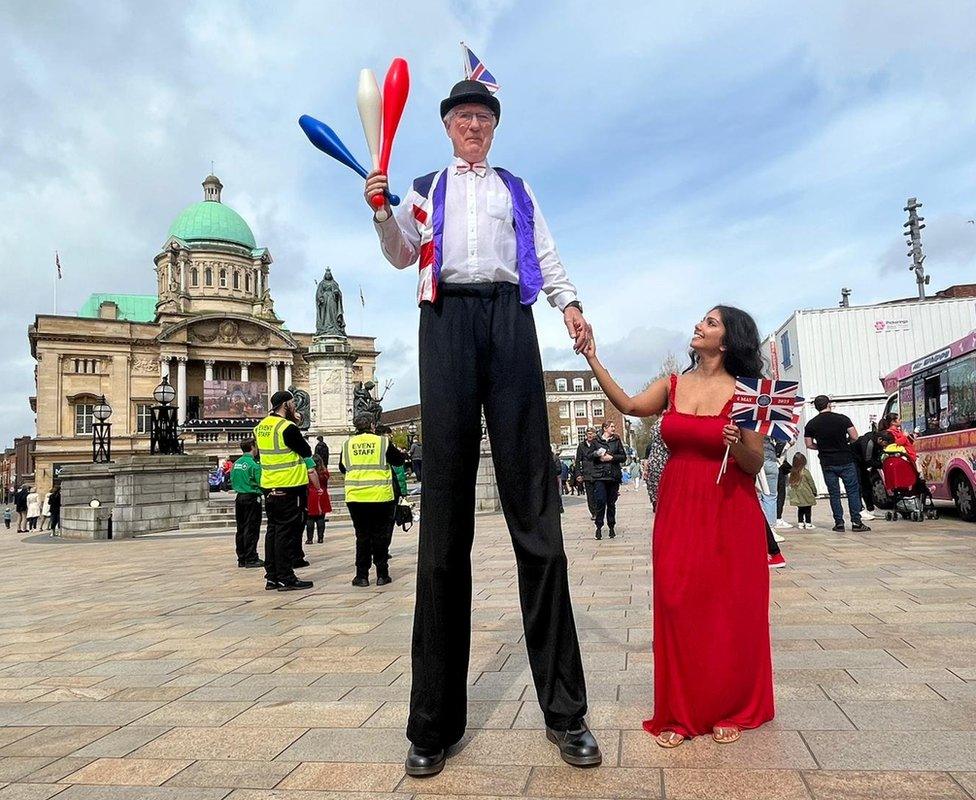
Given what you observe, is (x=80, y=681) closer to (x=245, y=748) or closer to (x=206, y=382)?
(x=245, y=748)

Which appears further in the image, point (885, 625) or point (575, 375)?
point (575, 375)

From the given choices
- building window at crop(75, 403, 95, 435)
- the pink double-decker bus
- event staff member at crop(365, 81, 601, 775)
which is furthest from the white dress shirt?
building window at crop(75, 403, 95, 435)

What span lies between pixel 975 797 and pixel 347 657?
10.9 ft

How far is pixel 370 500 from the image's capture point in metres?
7.99

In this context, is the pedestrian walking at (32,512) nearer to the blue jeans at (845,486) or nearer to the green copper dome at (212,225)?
the blue jeans at (845,486)

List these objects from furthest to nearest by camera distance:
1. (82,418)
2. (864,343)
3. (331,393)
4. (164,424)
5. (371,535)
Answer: (82,418), (331,393), (864,343), (164,424), (371,535)

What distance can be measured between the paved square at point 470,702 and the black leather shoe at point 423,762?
49 millimetres

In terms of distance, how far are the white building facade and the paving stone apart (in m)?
19.7

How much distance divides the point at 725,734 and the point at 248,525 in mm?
8596

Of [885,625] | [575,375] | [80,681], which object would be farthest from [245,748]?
[575,375]

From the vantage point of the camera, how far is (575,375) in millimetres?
107750

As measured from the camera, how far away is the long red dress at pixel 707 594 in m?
2.89

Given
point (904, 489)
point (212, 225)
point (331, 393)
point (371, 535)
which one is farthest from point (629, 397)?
point (212, 225)

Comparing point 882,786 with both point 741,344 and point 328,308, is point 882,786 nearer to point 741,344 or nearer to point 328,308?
point 741,344
